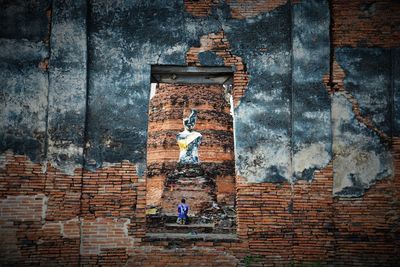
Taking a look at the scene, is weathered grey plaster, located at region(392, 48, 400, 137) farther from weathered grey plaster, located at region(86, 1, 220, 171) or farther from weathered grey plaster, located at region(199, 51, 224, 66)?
weathered grey plaster, located at region(86, 1, 220, 171)

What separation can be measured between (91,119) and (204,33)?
222 cm

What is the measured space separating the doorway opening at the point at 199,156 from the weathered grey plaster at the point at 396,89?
471 cm

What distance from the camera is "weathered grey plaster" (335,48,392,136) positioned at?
6078mm

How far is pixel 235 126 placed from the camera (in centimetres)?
612

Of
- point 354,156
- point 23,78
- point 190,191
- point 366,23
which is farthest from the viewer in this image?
point 190,191

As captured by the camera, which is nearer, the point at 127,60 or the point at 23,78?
the point at 23,78

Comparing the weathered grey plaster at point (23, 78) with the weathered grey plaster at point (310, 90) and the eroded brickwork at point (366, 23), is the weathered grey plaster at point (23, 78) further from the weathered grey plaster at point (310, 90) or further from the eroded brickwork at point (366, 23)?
the eroded brickwork at point (366, 23)

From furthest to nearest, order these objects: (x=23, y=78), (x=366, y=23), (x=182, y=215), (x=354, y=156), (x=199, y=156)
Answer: (x=199, y=156) < (x=182, y=215) < (x=366, y=23) < (x=354, y=156) < (x=23, y=78)

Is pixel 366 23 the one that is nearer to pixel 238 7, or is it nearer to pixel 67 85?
pixel 238 7

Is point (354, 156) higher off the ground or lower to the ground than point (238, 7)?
lower

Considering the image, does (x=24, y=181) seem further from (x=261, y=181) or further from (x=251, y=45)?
(x=251, y=45)

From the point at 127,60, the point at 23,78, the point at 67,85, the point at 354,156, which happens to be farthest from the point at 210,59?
the point at 23,78

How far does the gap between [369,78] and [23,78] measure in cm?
532

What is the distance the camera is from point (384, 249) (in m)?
5.87
